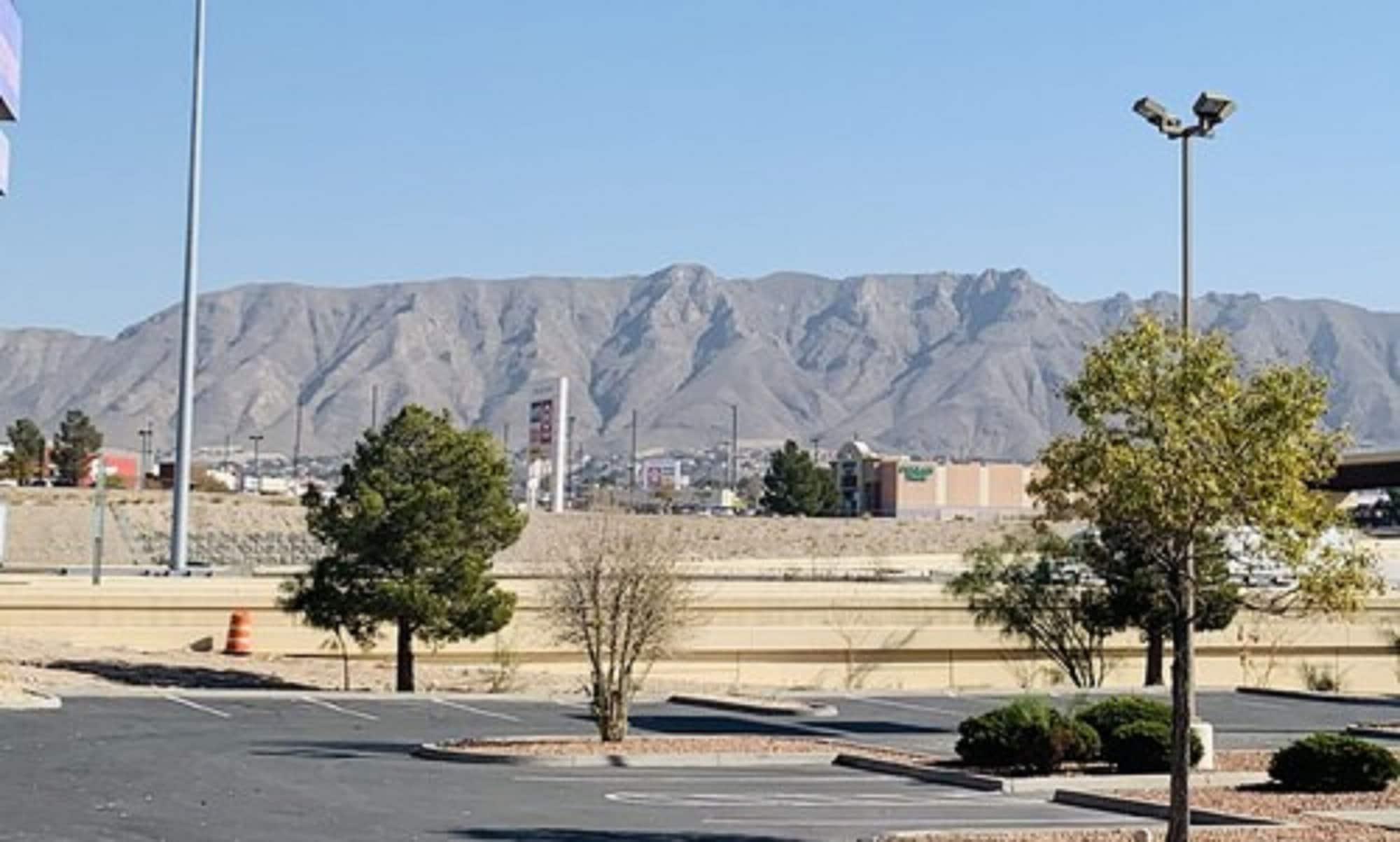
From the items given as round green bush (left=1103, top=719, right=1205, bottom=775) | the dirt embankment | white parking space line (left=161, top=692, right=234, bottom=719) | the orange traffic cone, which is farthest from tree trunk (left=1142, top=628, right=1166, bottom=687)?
the dirt embankment

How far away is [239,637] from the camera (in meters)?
48.1

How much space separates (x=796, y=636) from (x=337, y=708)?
20.7 m

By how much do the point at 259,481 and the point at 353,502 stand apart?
5500 inches

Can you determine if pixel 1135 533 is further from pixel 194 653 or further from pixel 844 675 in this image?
pixel 844 675

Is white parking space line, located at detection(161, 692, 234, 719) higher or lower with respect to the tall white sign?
lower

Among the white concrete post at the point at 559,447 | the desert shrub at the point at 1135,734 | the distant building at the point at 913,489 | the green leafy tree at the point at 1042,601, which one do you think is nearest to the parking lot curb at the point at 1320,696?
the green leafy tree at the point at 1042,601

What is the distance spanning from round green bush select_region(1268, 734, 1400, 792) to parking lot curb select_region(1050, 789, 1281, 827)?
2.29 m

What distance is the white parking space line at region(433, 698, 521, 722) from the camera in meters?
36.4

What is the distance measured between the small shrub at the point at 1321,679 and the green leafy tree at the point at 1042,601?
6.46 metres

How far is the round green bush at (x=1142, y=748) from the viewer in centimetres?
2691

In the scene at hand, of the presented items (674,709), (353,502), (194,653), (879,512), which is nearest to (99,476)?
(194,653)

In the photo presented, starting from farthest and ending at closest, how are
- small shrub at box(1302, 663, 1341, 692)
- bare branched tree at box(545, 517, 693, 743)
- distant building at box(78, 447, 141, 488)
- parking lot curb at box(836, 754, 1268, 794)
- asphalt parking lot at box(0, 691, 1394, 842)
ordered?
distant building at box(78, 447, 141, 488) → small shrub at box(1302, 663, 1341, 692) → bare branched tree at box(545, 517, 693, 743) → parking lot curb at box(836, 754, 1268, 794) → asphalt parking lot at box(0, 691, 1394, 842)

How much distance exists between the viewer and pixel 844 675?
55.6m

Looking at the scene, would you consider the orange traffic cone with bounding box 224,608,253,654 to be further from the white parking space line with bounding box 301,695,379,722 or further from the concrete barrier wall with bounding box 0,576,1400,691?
the white parking space line with bounding box 301,695,379,722
